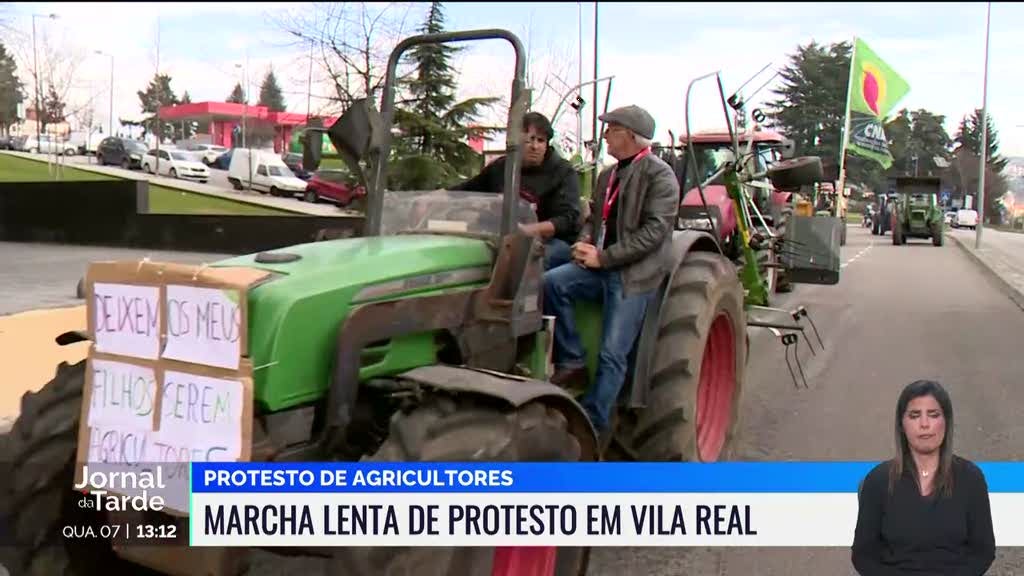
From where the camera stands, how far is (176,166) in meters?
40.7

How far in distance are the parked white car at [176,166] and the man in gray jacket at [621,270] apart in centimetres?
3898

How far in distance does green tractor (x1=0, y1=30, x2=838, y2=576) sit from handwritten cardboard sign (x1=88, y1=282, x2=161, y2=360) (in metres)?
0.09

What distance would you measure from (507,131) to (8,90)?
84.5ft

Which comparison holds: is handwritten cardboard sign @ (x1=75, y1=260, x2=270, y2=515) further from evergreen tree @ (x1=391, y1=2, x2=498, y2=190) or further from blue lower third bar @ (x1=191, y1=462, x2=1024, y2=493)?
evergreen tree @ (x1=391, y1=2, x2=498, y2=190)

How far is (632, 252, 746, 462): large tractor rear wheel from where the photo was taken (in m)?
4.70

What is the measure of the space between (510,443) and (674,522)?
2.30 feet

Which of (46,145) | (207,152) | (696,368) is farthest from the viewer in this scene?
(207,152)

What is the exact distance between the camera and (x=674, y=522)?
3463mm

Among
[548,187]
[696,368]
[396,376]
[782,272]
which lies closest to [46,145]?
[782,272]

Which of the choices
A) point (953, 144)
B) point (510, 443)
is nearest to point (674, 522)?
point (510, 443)

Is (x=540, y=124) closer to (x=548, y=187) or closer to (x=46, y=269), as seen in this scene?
(x=548, y=187)

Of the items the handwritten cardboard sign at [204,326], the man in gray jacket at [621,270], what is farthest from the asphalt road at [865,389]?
the handwritten cardboard sign at [204,326]

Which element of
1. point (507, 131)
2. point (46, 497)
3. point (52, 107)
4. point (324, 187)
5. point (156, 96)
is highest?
point (156, 96)

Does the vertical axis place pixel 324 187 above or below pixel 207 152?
below
